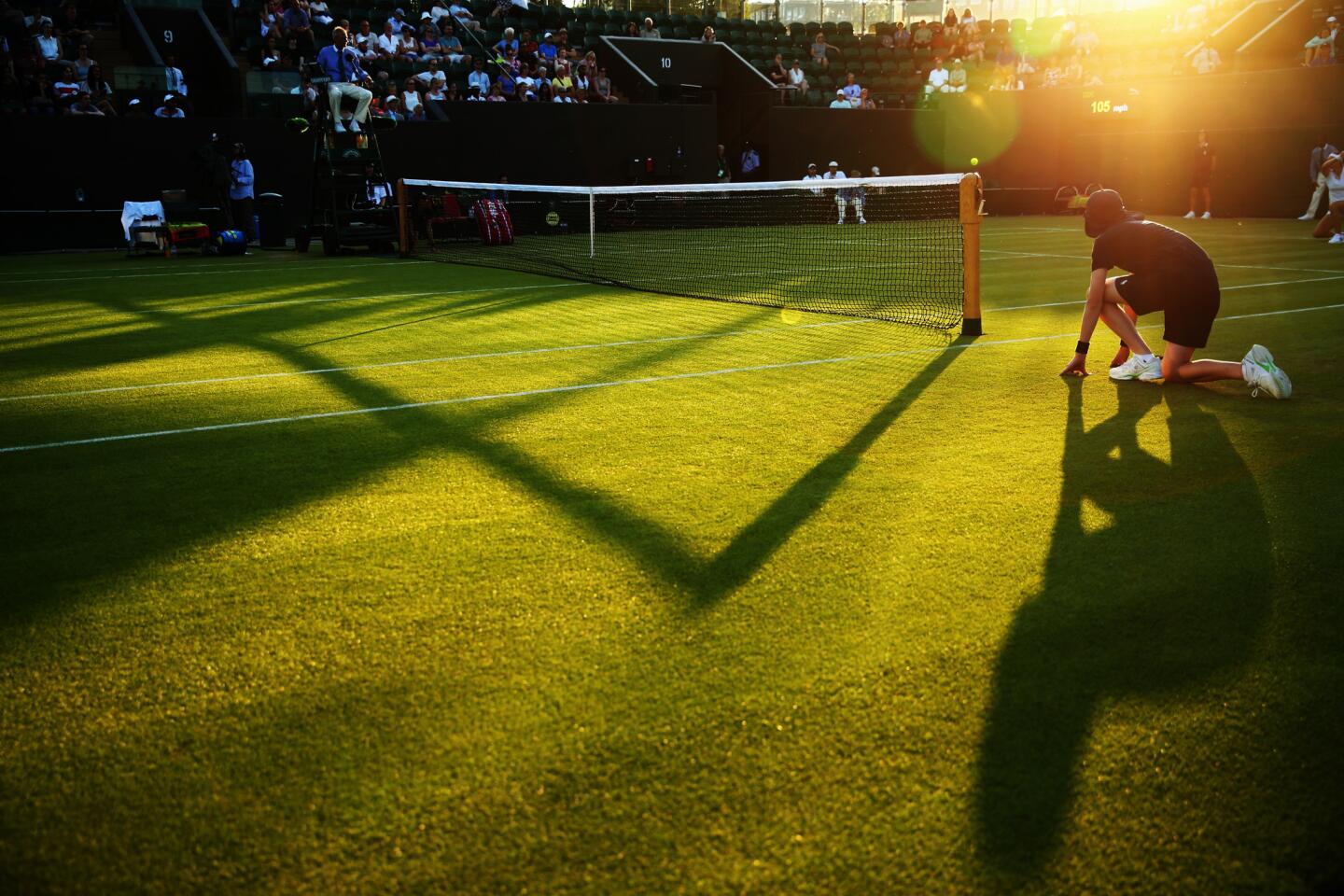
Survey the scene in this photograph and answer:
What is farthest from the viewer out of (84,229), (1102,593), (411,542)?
(84,229)

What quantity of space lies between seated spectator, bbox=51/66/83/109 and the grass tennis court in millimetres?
16345

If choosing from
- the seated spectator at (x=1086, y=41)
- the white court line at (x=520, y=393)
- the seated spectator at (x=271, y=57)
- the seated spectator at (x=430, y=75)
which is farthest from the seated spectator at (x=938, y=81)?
the white court line at (x=520, y=393)

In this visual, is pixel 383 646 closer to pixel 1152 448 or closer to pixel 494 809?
pixel 494 809

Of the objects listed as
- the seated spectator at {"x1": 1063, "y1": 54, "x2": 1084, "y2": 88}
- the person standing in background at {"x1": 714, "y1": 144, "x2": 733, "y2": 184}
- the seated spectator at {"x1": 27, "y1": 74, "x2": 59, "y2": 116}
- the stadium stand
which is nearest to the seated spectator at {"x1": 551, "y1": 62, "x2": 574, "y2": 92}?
the stadium stand

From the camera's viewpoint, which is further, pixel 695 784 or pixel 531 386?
pixel 531 386

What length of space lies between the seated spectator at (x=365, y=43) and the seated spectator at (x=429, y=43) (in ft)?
4.27

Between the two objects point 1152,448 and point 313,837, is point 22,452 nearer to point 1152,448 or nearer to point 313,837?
point 313,837

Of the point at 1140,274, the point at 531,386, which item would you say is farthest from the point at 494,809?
Result: the point at 1140,274

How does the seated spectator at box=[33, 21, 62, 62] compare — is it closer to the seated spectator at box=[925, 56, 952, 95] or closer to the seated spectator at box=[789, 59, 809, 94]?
the seated spectator at box=[789, 59, 809, 94]

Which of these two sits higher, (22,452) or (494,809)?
(22,452)

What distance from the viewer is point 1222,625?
3.39 m

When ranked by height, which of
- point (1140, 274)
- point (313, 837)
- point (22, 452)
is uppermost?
point (1140, 274)

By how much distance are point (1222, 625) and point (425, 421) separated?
4447 mm

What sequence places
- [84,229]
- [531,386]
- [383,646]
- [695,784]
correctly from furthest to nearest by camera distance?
1. [84,229]
2. [531,386]
3. [383,646]
4. [695,784]
